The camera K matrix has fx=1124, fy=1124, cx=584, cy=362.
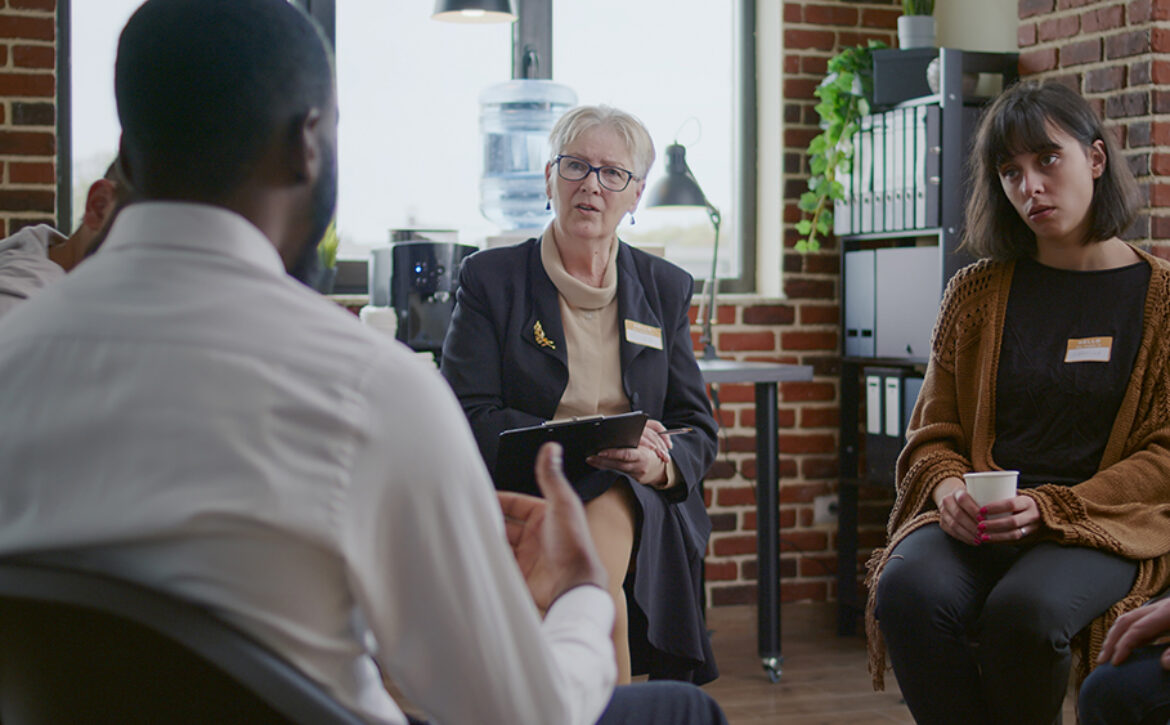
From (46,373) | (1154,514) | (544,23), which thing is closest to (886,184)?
(544,23)

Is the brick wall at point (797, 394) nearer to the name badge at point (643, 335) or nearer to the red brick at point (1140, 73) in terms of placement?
the red brick at point (1140, 73)

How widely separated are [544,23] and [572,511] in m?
3.27

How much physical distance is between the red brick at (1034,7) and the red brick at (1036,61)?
0.11 m

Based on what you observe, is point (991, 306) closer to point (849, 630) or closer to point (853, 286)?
Result: point (853, 286)

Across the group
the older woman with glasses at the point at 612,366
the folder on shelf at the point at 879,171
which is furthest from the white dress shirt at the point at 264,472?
the folder on shelf at the point at 879,171

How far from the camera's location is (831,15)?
3.95m

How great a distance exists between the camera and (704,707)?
1.10 metres

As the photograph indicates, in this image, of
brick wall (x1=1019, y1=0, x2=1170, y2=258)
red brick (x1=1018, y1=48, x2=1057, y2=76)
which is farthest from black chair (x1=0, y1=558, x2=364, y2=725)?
red brick (x1=1018, y1=48, x2=1057, y2=76)

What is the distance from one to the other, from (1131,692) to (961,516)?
0.43 meters

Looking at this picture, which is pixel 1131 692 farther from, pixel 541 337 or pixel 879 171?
pixel 879 171

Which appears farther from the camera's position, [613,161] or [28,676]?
[613,161]

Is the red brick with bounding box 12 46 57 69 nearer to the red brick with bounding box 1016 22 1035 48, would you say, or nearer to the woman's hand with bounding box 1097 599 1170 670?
the red brick with bounding box 1016 22 1035 48

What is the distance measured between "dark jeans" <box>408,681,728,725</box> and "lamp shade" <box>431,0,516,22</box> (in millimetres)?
2615

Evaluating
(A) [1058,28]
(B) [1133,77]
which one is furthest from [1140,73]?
(A) [1058,28]
